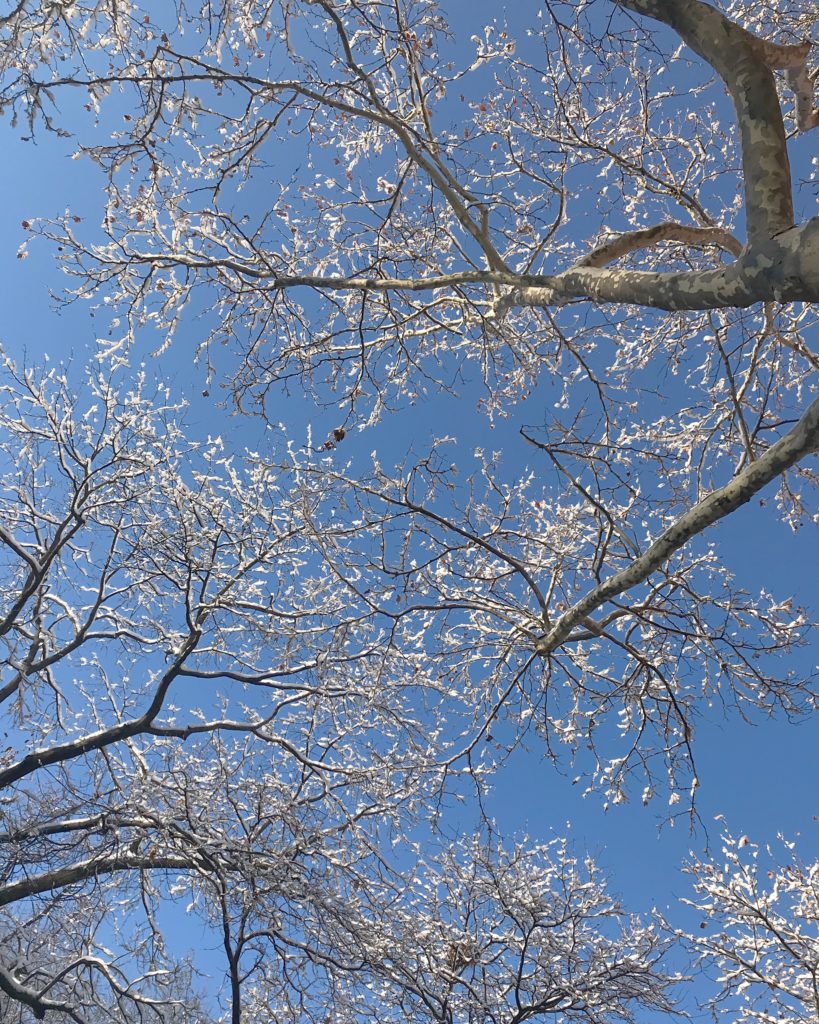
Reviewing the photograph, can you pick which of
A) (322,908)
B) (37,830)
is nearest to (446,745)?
(322,908)

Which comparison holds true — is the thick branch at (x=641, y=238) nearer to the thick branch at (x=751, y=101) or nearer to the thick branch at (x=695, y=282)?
the thick branch at (x=695, y=282)

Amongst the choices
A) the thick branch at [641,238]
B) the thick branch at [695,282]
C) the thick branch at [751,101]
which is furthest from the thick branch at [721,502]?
the thick branch at [641,238]

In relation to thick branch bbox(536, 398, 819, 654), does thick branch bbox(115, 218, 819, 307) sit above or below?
above

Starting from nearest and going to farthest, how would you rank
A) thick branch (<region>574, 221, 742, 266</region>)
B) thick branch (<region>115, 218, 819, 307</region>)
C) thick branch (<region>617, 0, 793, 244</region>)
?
thick branch (<region>115, 218, 819, 307</region>)
thick branch (<region>617, 0, 793, 244</region>)
thick branch (<region>574, 221, 742, 266</region>)

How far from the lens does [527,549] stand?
6.81m

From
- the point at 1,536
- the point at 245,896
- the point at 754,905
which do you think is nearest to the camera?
the point at 245,896

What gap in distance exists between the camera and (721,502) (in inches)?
118

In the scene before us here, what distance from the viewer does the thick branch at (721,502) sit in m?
2.70

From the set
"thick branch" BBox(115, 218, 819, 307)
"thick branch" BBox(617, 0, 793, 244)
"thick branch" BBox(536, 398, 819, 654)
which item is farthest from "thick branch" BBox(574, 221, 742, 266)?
"thick branch" BBox(536, 398, 819, 654)

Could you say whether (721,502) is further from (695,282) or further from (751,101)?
(751,101)

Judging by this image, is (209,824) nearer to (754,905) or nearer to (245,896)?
(245,896)

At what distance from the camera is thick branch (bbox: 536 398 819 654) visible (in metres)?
2.70

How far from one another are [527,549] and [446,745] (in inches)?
138

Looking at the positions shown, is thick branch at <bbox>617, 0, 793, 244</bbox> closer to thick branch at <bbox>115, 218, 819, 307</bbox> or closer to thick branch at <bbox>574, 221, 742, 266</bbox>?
thick branch at <bbox>115, 218, 819, 307</bbox>
